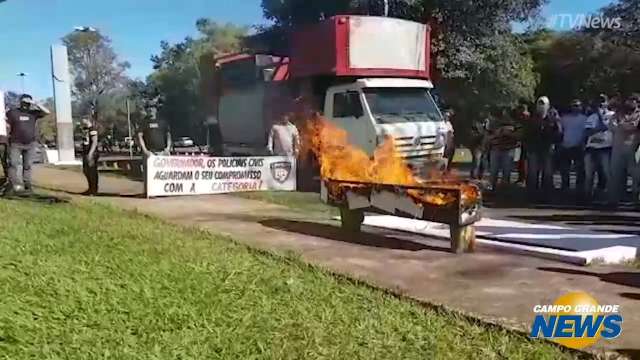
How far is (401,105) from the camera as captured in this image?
5836 mm

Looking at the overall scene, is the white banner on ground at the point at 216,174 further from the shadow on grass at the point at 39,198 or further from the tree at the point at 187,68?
the tree at the point at 187,68

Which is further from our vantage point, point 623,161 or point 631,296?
point 623,161

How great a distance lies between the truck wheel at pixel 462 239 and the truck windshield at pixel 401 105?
99 cm

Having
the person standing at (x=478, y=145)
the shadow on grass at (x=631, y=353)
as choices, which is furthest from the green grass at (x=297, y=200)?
the shadow on grass at (x=631, y=353)

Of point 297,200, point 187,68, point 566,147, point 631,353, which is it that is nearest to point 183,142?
point 297,200

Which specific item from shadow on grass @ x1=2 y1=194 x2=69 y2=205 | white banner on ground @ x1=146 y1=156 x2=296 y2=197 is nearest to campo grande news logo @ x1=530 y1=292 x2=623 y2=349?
white banner on ground @ x1=146 y1=156 x2=296 y2=197

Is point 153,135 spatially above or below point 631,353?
above

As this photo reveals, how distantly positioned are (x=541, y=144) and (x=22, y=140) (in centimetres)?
833

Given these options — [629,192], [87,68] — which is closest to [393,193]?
[629,192]

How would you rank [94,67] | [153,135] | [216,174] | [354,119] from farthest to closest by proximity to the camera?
1. [216,174]
2. [153,135]
3. [94,67]
4. [354,119]

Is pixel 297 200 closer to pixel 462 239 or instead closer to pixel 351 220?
pixel 351 220

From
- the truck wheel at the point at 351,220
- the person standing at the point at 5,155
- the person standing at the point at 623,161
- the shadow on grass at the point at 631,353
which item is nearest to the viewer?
the shadow on grass at the point at 631,353

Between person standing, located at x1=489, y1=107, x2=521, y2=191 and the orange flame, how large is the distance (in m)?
0.50

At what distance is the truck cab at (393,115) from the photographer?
5.29 metres
